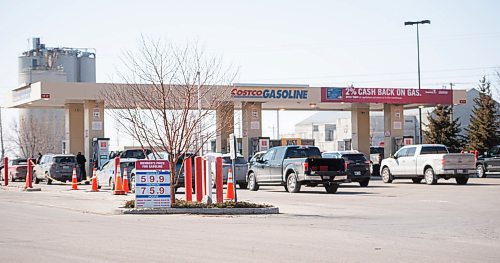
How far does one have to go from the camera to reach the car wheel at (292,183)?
30.6 m

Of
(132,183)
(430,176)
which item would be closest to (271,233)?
(132,183)

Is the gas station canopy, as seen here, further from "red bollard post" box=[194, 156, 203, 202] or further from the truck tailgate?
"red bollard post" box=[194, 156, 203, 202]

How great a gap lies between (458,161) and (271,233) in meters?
21.3

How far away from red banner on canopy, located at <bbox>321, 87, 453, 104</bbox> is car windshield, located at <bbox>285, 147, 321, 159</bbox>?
1712cm

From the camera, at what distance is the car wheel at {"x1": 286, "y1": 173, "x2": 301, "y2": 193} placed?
3058cm

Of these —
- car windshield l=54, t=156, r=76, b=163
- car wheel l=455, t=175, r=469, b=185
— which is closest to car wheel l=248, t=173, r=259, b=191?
car wheel l=455, t=175, r=469, b=185

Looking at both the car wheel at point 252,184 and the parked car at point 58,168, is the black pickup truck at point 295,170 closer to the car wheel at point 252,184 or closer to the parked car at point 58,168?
the car wheel at point 252,184

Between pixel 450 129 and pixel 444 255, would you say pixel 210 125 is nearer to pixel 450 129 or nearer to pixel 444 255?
pixel 444 255

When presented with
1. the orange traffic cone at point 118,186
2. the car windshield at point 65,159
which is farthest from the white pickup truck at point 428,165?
the car windshield at point 65,159

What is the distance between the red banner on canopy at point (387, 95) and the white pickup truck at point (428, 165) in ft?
34.1

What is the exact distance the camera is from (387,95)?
50.1m

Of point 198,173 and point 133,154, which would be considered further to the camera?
point 133,154

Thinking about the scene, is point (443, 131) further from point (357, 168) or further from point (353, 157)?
point (357, 168)

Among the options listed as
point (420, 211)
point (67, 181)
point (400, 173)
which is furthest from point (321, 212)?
point (67, 181)
